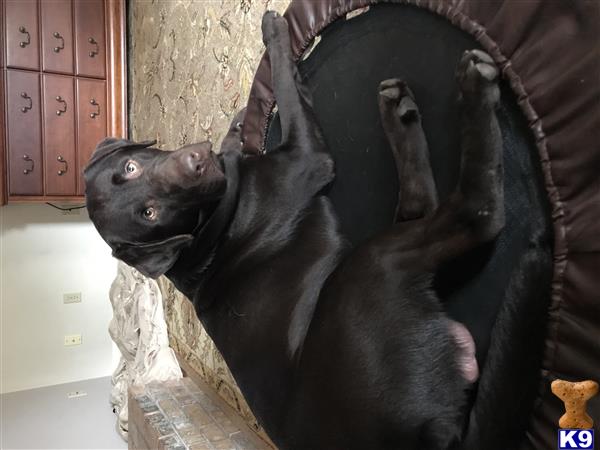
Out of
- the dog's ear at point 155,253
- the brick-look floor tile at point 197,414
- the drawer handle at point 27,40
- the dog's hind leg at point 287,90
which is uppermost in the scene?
the drawer handle at point 27,40

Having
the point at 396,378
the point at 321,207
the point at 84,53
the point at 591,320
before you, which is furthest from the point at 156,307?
the point at 591,320

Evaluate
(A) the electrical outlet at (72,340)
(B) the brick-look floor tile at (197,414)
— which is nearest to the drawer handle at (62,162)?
(A) the electrical outlet at (72,340)

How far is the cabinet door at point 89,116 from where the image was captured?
326cm

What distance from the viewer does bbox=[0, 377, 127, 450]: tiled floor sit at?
301 cm

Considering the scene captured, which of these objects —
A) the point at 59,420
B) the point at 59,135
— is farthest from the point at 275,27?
the point at 59,420

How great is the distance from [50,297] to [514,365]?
3615mm

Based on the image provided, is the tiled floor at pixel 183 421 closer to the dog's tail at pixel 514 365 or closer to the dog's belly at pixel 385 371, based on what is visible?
the dog's belly at pixel 385 371

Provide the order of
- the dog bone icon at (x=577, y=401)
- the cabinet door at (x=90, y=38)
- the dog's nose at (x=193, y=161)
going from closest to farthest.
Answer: the dog bone icon at (x=577, y=401) < the dog's nose at (x=193, y=161) < the cabinet door at (x=90, y=38)

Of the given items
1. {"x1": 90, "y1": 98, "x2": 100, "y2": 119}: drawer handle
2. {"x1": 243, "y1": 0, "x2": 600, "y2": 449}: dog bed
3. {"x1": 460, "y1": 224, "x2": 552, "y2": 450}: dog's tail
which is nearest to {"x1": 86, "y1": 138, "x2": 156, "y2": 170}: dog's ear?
{"x1": 243, "y1": 0, "x2": 600, "y2": 449}: dog bed

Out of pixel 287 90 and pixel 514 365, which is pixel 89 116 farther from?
pixel 514 365

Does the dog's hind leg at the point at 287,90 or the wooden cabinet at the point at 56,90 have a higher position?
the wooden cabinet at the point at 56,90

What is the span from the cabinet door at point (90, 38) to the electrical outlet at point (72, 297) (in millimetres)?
1573

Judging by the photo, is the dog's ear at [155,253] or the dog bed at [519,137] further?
the dog's ear at [155,253]

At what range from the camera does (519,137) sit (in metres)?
0.74
